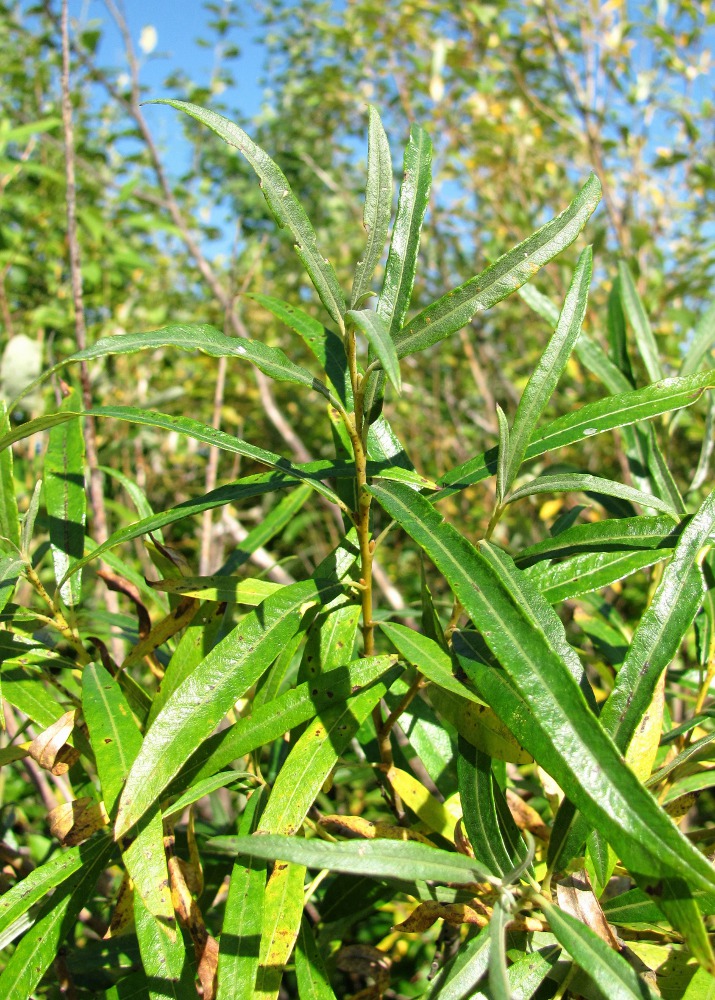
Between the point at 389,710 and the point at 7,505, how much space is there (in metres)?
0.47

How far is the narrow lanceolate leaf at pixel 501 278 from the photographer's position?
661 millimetres

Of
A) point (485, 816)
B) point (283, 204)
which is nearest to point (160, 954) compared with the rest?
point (485, 816)

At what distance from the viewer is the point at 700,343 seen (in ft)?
3.43

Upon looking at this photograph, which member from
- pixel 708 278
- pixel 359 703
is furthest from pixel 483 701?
pixel 708 278

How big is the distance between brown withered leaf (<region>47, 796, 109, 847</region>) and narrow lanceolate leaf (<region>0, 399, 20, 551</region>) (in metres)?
0.26

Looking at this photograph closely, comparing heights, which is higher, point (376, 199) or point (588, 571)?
point (376, 199)

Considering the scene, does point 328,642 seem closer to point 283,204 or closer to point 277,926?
point 277,926

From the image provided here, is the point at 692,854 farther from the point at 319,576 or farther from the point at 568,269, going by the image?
the point at 568,269

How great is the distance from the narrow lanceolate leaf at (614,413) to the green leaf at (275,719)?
216 millimetres

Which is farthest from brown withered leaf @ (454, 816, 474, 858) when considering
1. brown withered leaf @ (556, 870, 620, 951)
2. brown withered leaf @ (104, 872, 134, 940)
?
brown withered leaf @ (104, 872, 134, 940)

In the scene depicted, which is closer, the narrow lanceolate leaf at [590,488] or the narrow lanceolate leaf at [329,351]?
the narrow lanceolate leaf at [590,488]

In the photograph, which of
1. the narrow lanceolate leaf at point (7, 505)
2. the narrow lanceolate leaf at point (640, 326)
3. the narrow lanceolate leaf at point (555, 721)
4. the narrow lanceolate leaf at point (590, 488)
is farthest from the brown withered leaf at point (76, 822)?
the narrow lanceolate leaf at point (640, 326)

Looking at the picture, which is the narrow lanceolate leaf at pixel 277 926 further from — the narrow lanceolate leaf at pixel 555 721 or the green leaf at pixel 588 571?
the green leaf at pixel 588 571

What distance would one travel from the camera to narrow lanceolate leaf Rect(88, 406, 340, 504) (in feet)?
2.36
